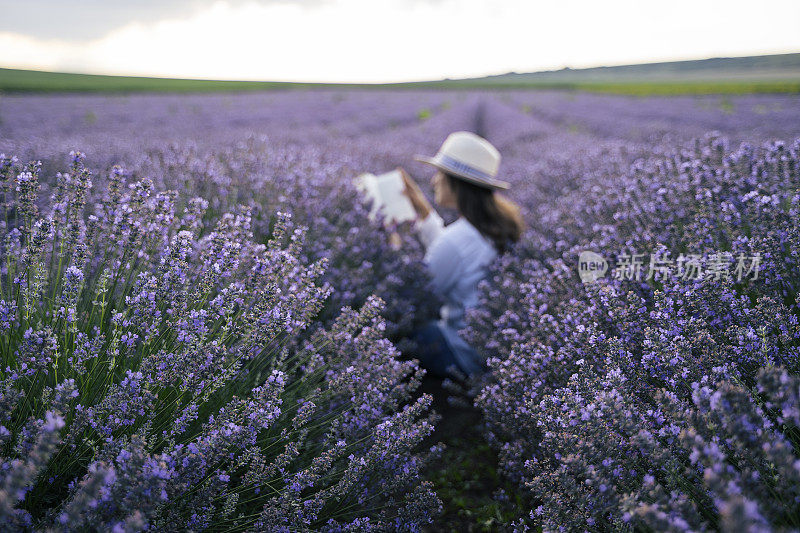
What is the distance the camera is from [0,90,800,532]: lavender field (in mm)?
1058

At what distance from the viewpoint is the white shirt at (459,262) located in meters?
3.51

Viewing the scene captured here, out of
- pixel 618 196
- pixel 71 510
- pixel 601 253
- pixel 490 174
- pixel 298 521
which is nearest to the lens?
pixel 71 510

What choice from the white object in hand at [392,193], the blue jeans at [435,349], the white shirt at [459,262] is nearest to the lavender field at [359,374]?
the blue jeans at [435,349]

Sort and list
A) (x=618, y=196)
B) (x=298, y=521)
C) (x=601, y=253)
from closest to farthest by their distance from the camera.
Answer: (x=298, y=521) < (x=601, y=253) < (x=618, y=196)

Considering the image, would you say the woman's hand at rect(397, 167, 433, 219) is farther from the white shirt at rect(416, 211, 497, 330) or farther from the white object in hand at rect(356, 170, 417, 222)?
the white shirt at rect(416, 211, 497, 330)

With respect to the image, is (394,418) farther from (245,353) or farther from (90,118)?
(90,118)

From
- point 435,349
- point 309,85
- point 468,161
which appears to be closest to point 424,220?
point 468,161

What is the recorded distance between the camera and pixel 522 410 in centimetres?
166

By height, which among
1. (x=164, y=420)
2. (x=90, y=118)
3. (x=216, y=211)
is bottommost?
(x=164, y=420)

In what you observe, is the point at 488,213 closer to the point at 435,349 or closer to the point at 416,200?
the point at 416,200

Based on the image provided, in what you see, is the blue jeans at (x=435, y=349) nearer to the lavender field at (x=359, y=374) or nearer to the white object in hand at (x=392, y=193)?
the lavender field at (x=359, y=374)

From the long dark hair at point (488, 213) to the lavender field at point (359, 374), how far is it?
72 cm

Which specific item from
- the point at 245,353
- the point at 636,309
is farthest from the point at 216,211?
the point at 636,309

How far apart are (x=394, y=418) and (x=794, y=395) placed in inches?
41.1
